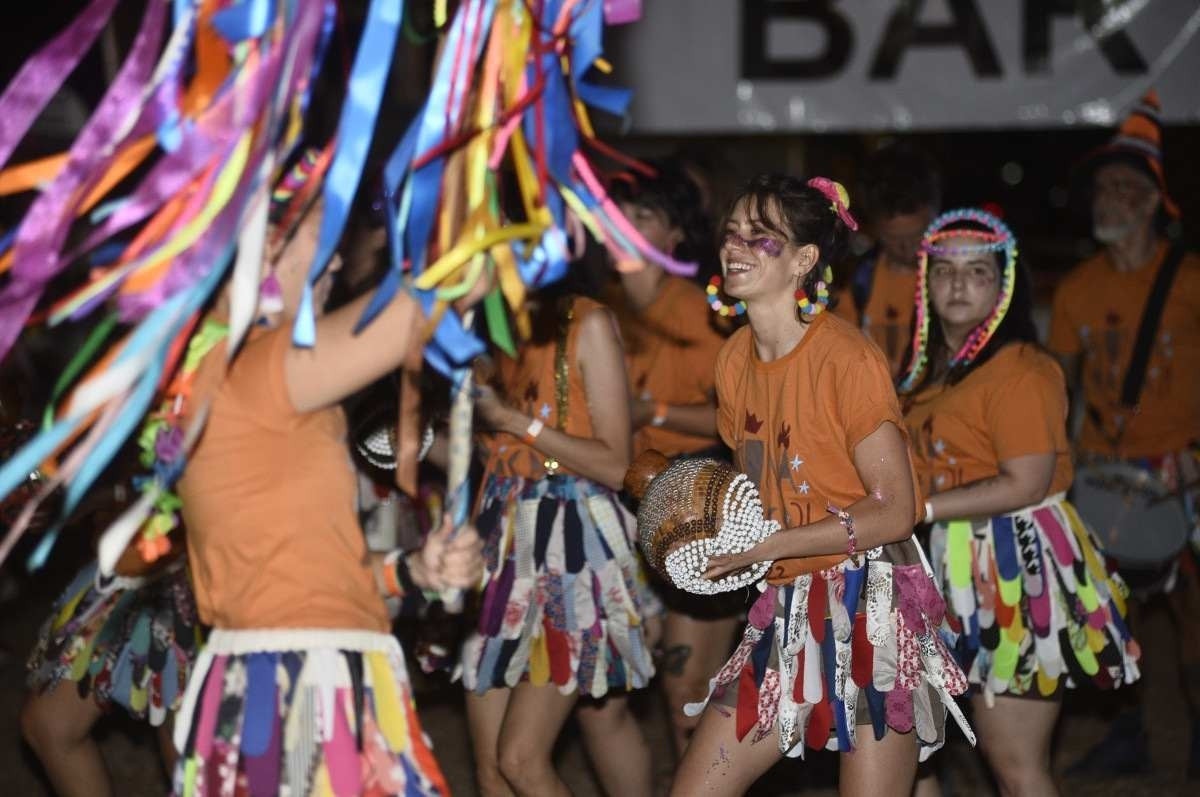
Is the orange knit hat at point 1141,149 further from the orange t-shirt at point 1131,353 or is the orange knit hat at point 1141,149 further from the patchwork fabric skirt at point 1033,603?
the patchwork fabric skirt at point 1033,603

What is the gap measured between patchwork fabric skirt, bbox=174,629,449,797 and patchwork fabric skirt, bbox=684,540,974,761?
3.30 ft

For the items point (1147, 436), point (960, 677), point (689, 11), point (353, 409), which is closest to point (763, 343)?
point (960, 677)

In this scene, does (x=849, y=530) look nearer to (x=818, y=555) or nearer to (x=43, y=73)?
(x=818, y=555)

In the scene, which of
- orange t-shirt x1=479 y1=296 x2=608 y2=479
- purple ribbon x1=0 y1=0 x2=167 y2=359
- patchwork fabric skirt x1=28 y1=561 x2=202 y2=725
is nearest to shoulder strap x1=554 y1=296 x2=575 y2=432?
orange t-shirt x1=479 y1=296 x2=608 y2=479

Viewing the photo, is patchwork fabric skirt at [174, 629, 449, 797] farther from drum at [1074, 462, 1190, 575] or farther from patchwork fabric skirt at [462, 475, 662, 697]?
drum at [1074, 462, 1190, 575]

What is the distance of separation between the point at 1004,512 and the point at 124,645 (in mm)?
2483

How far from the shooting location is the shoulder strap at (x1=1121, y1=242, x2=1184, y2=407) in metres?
6.00

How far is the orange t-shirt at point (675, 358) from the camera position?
5.30m

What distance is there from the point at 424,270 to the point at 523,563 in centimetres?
185

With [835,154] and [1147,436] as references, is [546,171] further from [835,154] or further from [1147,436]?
[835,154]

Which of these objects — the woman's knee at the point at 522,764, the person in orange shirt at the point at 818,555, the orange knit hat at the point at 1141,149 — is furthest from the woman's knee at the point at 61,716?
the orange knit hat at the point at 1141,149

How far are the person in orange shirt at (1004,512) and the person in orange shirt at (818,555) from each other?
64cm

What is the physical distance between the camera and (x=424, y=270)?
2740 mm

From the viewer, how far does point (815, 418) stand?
3631 millimetres
